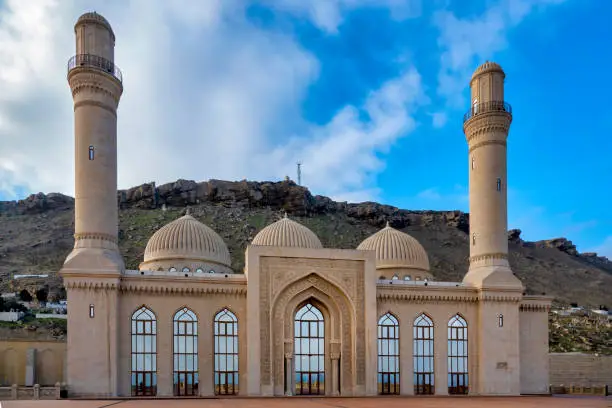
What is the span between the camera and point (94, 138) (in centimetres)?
2669

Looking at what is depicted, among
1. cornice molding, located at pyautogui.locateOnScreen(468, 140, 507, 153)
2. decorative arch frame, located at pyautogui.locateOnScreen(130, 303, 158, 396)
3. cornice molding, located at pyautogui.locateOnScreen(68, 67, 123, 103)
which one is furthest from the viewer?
cornice molding, located at pyautogui.locateOnScreen(468, 140, 507, 153)

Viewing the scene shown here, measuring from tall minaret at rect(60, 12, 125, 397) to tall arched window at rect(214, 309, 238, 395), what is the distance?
162 inches

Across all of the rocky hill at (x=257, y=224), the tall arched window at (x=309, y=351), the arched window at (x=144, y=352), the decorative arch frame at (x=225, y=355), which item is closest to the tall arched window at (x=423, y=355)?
the tall arched window at (x=309, y=351)

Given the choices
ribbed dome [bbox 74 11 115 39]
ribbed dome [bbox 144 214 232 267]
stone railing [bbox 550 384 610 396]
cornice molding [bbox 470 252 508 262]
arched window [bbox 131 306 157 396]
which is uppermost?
ribbed dome [bbox 74 11 115 39]

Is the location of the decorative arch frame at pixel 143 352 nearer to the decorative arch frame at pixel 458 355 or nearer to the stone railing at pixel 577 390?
the decorative arch frame at pixel 458 355

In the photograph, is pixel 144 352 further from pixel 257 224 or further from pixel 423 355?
pixel 257 224

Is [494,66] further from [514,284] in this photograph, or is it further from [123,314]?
[123,314]

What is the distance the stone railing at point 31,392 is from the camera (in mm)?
23547

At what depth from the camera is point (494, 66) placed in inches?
1216

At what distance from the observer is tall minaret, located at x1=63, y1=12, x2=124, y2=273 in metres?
26.2

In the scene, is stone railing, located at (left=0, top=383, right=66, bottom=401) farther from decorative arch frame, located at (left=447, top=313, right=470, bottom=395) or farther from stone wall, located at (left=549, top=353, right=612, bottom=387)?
stone wall, located at (left=549, top=353, right=612, bottom=387)

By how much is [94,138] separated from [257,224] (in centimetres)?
6627

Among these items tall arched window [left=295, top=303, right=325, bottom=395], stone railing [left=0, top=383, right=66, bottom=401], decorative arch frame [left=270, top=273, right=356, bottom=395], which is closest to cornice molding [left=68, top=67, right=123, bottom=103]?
decorative arch frame [left=270, top=273, right=356, bottom=395]

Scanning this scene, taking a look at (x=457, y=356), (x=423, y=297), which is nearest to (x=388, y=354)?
(x=423, y=297)
